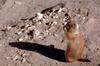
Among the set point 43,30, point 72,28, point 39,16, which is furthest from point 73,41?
point 39,16

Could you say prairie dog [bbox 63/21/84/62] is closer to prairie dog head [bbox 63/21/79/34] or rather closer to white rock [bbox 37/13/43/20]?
prairie dog head [bbox 63/21/79/34]

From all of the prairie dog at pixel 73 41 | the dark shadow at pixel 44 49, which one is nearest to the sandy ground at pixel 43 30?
the dark shadow at pixel 44 49

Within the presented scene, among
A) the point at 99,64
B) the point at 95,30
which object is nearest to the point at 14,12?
the point at 95,30

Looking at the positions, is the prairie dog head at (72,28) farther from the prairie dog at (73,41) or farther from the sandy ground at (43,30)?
the sandy ground at (43,30)

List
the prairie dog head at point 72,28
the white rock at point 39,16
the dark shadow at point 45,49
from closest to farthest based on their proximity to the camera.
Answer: the prairie dog head at point 72,28 → the dark shadow at point 45,49 → the white rock at point 39,16

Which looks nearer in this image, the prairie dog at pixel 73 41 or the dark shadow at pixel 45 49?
the prairie dog at pixel 73 41

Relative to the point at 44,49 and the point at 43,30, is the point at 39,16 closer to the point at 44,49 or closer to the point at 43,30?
the point at 43,30

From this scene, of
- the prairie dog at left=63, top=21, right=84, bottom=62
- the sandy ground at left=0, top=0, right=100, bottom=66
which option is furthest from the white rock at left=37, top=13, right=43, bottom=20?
the prairie dog at left=63, top=21, right=84, bottom=62

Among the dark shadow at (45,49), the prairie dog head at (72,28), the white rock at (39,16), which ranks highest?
the white rock at (39,16)

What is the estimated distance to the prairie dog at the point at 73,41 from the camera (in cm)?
462

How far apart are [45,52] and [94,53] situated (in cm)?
79

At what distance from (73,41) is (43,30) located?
106cm

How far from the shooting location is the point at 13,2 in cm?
672

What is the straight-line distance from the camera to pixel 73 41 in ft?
15.5
